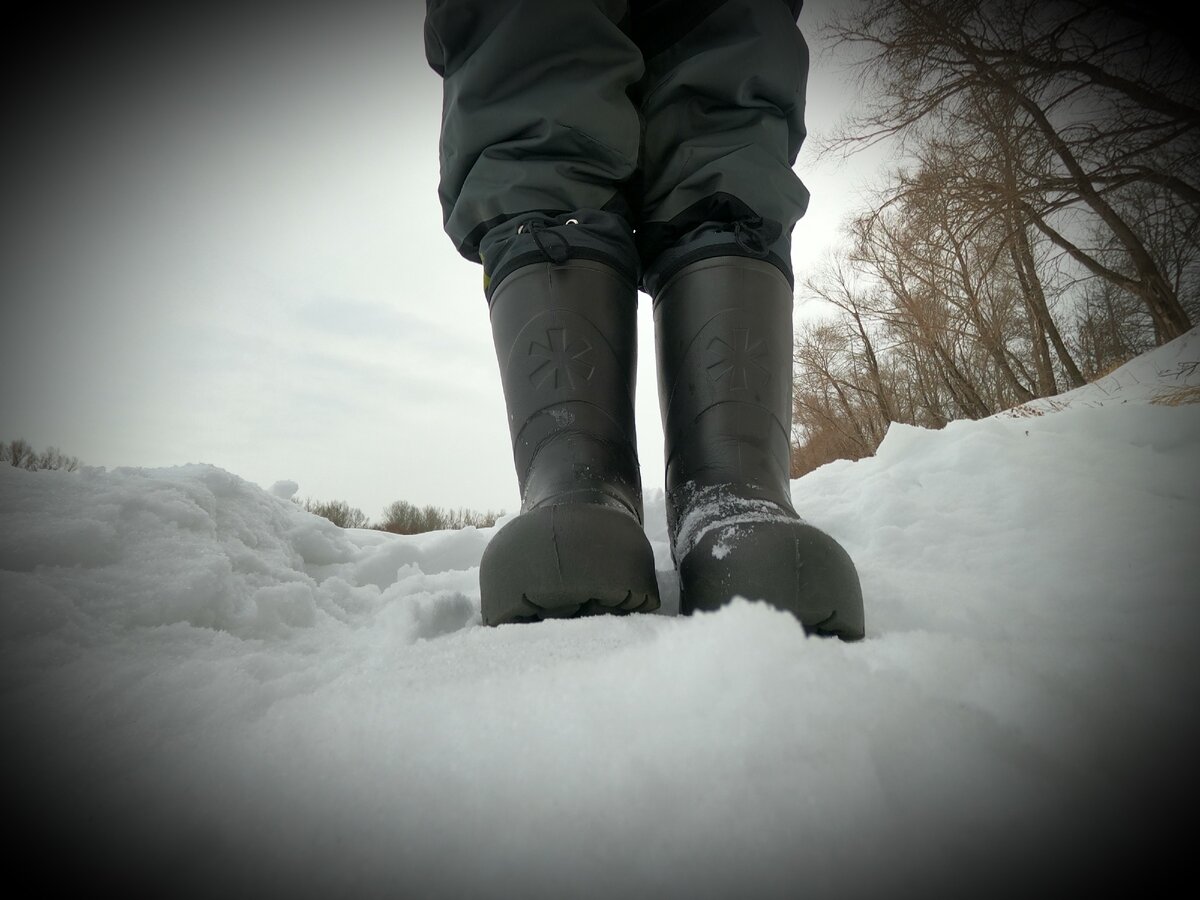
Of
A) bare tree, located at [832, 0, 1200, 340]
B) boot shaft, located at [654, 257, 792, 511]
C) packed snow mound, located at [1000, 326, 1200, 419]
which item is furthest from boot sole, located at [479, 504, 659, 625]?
bare tree, located at [832, 0, 1200, 340]

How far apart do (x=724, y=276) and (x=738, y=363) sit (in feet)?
0.34

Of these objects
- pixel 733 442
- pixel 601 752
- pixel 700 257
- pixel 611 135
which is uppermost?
pixel 611 135

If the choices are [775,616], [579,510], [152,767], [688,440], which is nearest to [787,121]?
[688,440]

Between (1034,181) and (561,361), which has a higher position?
(1034,181)

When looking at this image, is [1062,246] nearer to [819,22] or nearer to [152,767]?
[819,22]

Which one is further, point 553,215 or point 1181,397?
point 1181,397

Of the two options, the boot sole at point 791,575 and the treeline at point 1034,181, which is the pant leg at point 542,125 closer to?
the boot sole at point 791,575

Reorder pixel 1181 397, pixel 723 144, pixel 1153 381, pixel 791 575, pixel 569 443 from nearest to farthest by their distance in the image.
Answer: pixel 791 575 → pixel 569 443 → pixel 723 144 → pixel 1181 397 → pixel 1153 381

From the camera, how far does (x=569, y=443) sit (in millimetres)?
573

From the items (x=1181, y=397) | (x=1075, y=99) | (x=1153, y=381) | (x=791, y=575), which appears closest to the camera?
(x=791, y=575)

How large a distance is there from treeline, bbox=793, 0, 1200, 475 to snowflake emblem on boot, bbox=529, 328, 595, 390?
1998 mm

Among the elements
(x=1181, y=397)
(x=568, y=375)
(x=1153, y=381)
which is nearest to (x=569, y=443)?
(x=568, y=375)

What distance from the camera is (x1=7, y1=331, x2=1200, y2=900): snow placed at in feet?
0.56

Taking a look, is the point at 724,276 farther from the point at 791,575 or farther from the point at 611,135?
the point at 791,575
